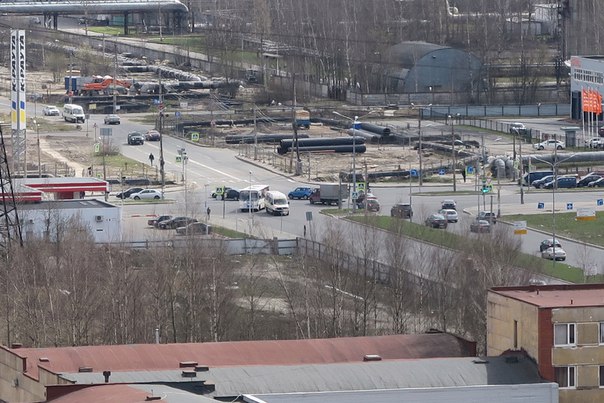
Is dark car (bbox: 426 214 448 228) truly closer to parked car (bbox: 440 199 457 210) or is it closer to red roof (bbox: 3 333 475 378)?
parked car (bbox: 440 199 457 210)

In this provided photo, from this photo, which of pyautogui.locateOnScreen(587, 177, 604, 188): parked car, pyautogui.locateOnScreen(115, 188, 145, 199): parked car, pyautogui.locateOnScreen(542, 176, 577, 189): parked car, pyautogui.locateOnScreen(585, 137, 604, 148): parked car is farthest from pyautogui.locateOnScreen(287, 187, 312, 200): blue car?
pyautogui.locateOnScreen(585, 137, 604, 148): parked car

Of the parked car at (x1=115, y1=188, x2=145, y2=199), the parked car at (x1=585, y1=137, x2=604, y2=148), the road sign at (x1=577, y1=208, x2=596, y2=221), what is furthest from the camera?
the parked car at (x1=585, y1=137, x2=604, y2=148)

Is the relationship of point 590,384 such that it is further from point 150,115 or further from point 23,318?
point 150,115

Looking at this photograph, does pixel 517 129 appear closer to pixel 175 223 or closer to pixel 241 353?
pixel 175 223

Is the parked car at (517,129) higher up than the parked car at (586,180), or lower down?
higher up

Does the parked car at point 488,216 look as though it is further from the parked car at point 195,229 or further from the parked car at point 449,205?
the parked car at point 195,229

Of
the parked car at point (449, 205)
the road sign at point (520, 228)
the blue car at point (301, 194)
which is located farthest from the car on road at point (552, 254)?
the blue car at point (301, 194)

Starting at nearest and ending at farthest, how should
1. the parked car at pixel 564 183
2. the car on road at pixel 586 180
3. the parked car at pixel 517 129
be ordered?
1. the parked car at pixel 564 183
2. the car on road at pixel 586 180
3. the parked car at pixel 517 129
